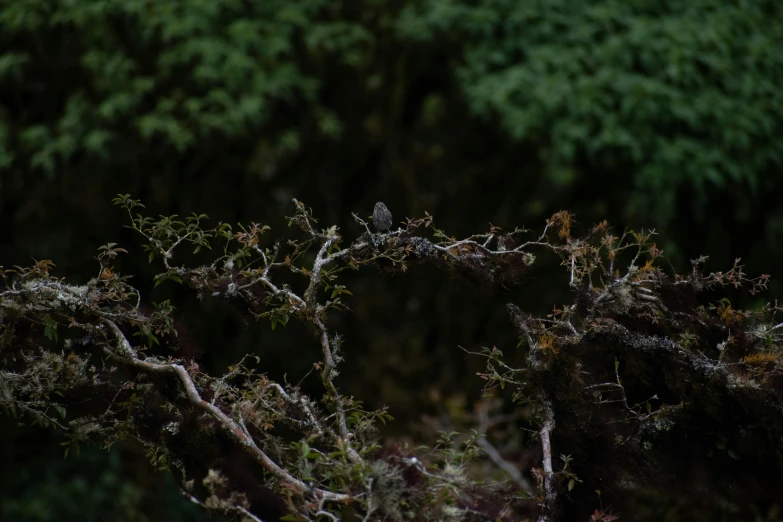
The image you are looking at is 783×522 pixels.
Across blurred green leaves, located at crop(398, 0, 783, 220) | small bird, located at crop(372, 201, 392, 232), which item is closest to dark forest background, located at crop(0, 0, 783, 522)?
blurred green leaves, located at crop(398, 0, 783, 220)

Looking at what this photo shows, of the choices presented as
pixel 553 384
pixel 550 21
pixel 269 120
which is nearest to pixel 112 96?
pixel 269 120

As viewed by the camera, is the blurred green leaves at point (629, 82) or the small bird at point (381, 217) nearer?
the small bird at point (381, 217)

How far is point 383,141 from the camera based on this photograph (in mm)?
4445

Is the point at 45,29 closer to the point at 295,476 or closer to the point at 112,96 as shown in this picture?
the point at 112,96

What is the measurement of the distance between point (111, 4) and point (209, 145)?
80cm

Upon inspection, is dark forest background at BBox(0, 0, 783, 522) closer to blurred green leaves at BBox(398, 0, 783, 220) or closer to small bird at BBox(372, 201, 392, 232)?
blurred green leaves at BBox(398, 0, 783, 220)

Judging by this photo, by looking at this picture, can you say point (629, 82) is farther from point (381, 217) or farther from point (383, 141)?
point (381, 217)

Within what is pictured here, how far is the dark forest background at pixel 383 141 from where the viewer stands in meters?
4.11

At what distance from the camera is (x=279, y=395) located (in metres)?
1.97

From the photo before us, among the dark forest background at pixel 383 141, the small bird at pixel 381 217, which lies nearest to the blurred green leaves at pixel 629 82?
the dark forest background at pixel 383 141

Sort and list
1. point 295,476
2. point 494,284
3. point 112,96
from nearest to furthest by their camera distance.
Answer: point 295,476
point 494,284
point 112,96

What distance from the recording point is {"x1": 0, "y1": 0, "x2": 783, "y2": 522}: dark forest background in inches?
162

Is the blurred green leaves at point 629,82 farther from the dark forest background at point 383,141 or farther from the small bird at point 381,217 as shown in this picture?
the small bird at point 381,217

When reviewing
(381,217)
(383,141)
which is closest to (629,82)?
(383,141)
